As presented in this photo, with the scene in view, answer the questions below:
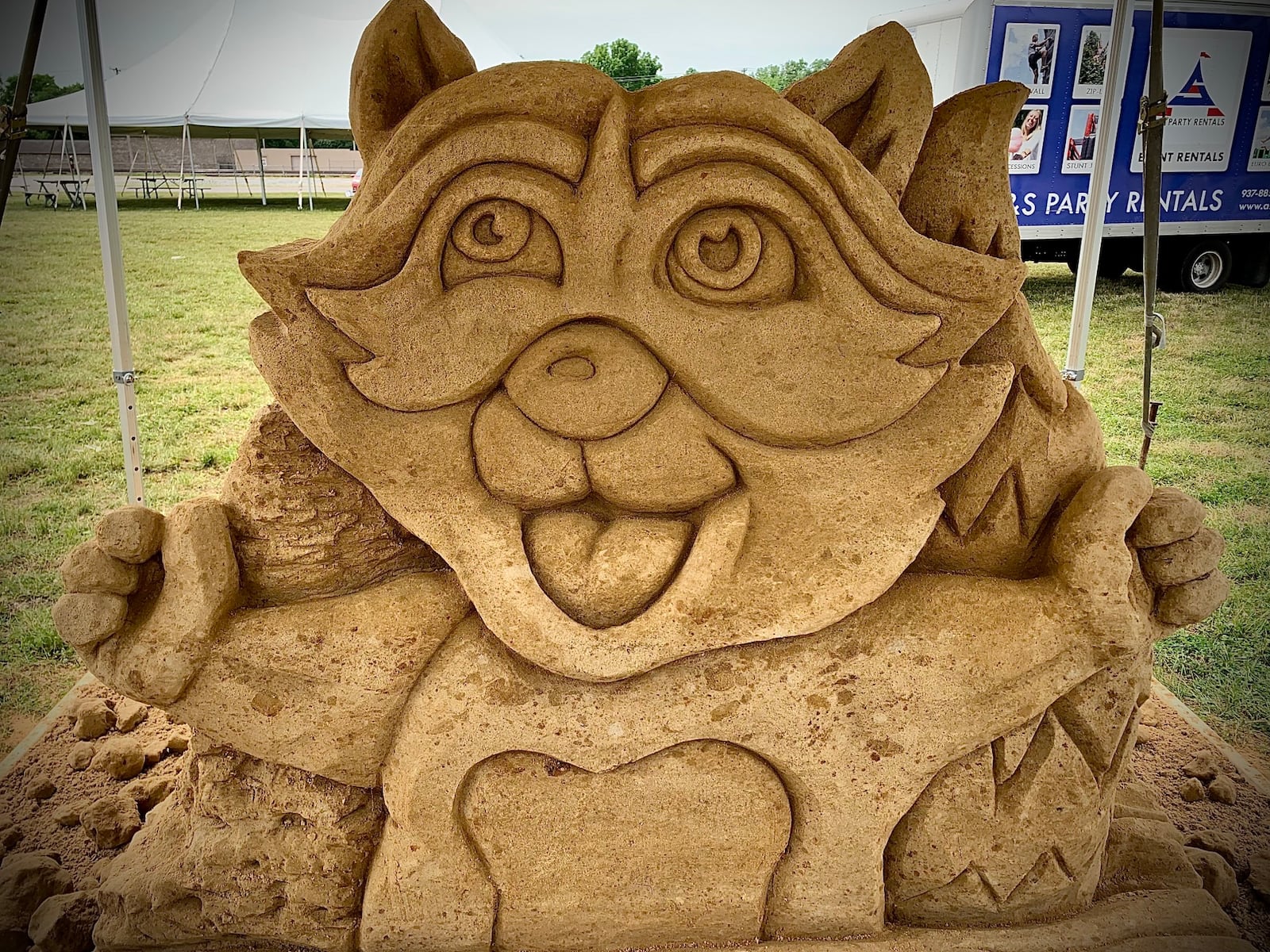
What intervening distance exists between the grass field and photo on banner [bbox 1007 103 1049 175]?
38.9 inches

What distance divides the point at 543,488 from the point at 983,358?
874 millimetres

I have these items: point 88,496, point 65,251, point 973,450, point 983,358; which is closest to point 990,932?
point 973,450

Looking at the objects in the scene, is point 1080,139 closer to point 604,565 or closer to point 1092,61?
point 1092,61

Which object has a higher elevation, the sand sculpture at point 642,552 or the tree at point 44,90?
the tree at point 44,90

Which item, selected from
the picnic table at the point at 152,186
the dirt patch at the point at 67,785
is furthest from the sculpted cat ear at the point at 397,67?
the picnic table at the point at 152,186

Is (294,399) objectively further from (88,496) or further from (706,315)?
(88,496)

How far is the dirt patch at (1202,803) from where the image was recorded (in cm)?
194

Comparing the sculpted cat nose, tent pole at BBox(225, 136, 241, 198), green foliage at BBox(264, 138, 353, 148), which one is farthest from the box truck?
tent pole at BBox(225, 136, 241, 198)

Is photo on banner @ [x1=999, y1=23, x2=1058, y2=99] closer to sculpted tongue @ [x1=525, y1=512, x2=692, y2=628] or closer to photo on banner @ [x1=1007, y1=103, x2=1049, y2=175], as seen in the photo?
photo on banner @ [x1=1007, y1=103, x2=1049, y2=175]

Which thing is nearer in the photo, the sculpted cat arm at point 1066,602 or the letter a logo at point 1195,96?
the sculpted cat arm at point 1066,602

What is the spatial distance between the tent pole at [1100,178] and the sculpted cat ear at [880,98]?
1120 mm

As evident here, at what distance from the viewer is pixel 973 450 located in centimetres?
164

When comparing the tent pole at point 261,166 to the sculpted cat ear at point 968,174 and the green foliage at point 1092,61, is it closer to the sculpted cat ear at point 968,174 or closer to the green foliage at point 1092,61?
the green foliage at point 1092,61

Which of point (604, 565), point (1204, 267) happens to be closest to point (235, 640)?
point (604, 565)
